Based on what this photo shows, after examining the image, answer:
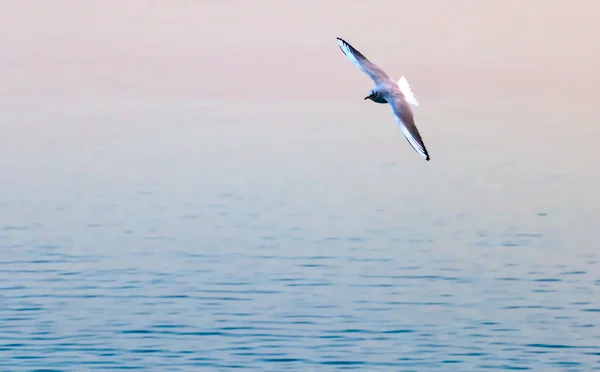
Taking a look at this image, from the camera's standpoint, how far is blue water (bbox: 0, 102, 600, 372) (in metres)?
10.6

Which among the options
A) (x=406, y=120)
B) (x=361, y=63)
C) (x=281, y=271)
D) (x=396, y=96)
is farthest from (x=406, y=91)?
(x=281, y=271)

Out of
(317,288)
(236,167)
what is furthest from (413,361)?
(236,167)

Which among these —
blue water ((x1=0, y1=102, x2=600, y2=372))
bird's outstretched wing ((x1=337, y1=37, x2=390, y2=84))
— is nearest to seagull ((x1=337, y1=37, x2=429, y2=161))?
bird's outstretched wing ((x1=337, y1=37, x2=390, y2=84))

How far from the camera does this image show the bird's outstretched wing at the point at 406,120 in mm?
9672

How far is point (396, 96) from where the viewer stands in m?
10.8

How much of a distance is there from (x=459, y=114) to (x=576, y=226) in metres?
8.61

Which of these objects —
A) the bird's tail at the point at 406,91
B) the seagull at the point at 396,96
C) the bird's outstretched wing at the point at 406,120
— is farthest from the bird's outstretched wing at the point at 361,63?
the bird's outstretched wing at the point at 406,120

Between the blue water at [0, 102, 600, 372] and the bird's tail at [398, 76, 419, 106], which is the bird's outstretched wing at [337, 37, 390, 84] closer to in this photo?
the bird's tail at [398, 76, 419, 106]

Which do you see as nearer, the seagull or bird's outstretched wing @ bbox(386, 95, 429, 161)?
bird's outstretched wing @ bbox(386, 95, 429, 161)

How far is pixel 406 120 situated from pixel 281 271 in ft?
9.79

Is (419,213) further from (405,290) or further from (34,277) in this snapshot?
(34,277)

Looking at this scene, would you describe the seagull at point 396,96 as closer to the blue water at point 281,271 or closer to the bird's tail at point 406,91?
the bird's tail at point 406,91

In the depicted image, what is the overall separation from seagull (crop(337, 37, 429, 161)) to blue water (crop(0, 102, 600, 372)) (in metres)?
1.85

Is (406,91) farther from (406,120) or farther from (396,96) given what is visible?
(406,120)
